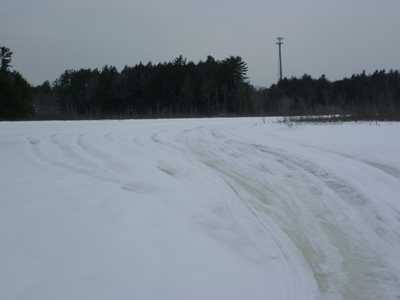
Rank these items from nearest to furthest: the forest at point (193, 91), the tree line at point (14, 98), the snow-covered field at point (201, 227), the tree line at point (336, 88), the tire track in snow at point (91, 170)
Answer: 1. the snow-covered field at point (201, 227)
2. the tire track in snow at point (91, 170)
3. the tree line at point (14, 98)
4. the forest at point (193, 91)
5. the tree line at point (336, 88)

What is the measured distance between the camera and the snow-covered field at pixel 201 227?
327cm

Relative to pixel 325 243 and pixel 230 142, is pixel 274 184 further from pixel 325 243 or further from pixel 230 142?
pixel 230 142

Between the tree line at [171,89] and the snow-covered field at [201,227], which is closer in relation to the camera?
the snow-covered field at [201,227]

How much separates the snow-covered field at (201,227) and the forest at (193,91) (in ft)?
146

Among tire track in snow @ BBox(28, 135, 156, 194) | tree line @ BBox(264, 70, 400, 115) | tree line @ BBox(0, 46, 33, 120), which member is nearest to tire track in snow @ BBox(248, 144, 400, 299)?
tire track in snow @ BBox(28, 135, 156, 194)

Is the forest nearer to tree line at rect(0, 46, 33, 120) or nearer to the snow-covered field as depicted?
tree line at rect(0, 46, 33, 120)

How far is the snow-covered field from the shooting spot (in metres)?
3.27

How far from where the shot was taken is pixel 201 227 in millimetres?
4590

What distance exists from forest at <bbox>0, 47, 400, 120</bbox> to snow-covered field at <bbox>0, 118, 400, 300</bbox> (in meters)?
44.5

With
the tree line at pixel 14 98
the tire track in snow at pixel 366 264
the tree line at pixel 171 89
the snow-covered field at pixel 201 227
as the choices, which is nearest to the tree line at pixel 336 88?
the tree line at pixel 171 89

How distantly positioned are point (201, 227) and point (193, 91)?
180ft

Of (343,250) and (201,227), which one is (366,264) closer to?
(343,250)

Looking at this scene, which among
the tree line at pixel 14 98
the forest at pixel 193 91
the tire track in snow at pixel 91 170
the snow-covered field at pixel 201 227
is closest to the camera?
the snow-covered field at pixel 201 227

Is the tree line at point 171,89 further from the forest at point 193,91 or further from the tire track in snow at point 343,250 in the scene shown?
the tire track in snow at point 343,250
